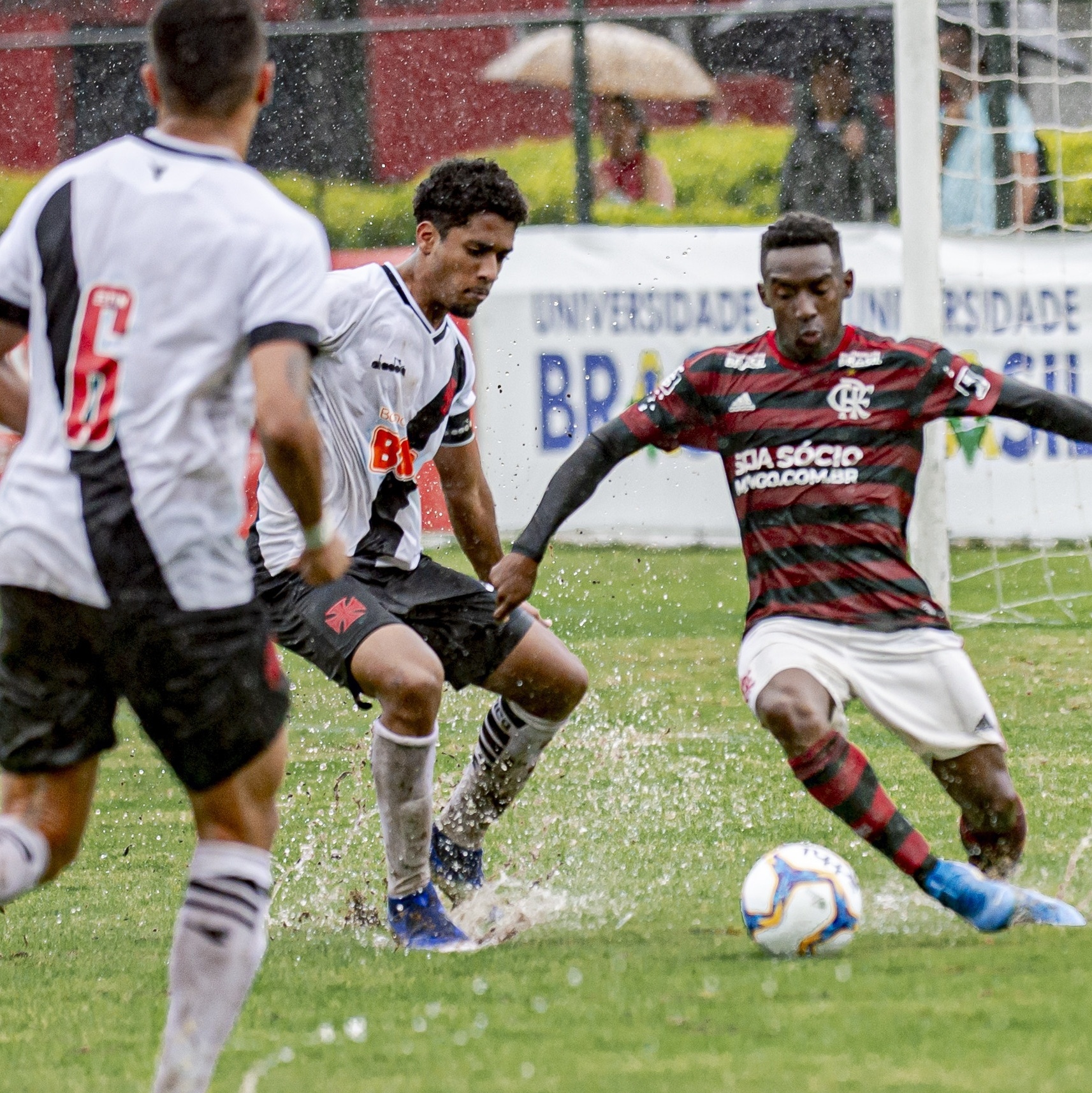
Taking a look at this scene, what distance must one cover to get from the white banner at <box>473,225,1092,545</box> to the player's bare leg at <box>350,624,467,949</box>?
283 inches

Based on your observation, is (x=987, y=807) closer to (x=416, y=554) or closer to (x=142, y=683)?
(x=416, y=554)

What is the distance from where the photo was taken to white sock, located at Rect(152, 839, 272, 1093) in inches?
130

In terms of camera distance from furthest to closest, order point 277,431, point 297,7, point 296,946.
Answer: point 297,7 → point 296,946 → point 277,431

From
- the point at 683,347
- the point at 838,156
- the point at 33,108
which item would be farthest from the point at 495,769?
the point at 33,108

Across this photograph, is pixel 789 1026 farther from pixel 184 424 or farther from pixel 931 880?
pixel 184 424

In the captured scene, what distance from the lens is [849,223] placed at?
12555 mm

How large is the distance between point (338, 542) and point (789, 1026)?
130 cm

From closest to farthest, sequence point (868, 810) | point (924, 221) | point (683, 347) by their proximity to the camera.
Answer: point (868, 810) → point (924, 221) → point (683, 347)

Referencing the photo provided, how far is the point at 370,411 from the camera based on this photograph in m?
5.31

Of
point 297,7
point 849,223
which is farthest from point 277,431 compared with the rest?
point 297,7

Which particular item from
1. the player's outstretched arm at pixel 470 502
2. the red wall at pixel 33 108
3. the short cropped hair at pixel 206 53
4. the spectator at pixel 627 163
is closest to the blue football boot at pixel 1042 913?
the player's outstretched arm at pixel 470 502

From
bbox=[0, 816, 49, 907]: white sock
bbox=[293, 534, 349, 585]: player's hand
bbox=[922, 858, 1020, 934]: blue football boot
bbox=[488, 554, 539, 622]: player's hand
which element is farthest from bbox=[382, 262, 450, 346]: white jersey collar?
bbox=[0, 816, 49, 907]: white sock

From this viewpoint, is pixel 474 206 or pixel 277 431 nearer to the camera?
pixel 277 431

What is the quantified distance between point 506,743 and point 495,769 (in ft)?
0.27
